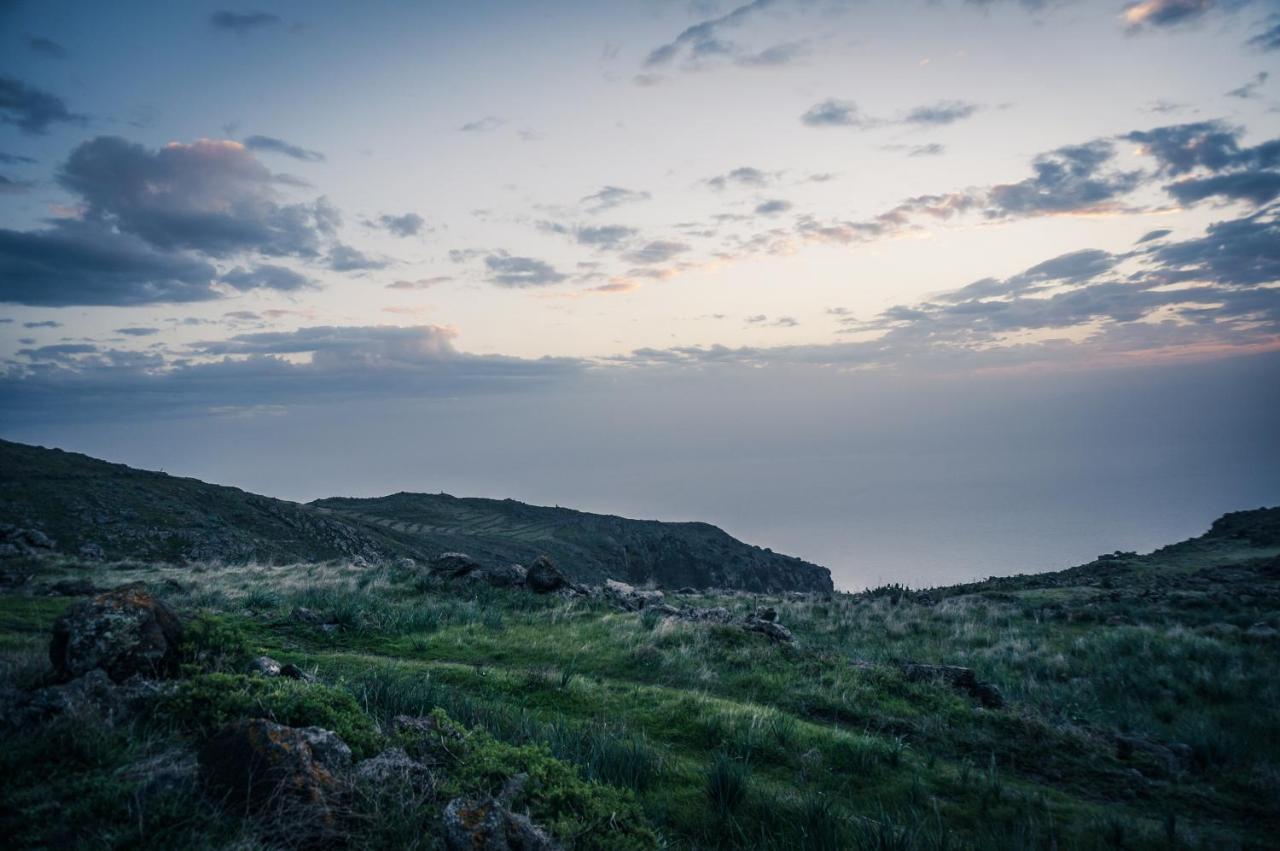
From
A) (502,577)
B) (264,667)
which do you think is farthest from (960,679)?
(502,577)

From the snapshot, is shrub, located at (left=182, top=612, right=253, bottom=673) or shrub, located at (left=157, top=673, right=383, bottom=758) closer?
shrub, located at (left=157, top=673, right=383, bottom=758)

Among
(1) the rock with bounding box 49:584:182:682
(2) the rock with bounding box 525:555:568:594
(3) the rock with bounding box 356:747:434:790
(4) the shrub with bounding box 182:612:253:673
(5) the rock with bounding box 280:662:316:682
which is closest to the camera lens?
(3) the rock with bounding box 356:747:434:790

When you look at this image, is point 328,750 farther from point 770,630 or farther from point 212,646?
point 770,630

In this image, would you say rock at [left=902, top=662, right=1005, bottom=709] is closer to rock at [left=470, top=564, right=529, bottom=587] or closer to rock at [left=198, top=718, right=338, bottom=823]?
rock at [left=198, top=718, right=338, bottom=823]

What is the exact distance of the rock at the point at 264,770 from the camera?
419cm

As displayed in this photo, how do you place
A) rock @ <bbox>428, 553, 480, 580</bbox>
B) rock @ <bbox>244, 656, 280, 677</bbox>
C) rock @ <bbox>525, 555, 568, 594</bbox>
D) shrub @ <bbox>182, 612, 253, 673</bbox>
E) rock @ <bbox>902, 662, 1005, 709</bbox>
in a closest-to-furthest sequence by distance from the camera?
shrub @ <bbox>182, 612, 253, 673</bbox> → rock @ <bbox>244, 656, 280, 677</bbox> → rock @ <bbox>902, 662, 1005, 709</bbox> → rock @ <bbox>525, 555, 568, 594</bbox> → rock @ <bbox>428, 553, 480, 580</bbox>

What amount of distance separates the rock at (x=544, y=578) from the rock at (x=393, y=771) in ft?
46.8

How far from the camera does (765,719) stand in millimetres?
8477

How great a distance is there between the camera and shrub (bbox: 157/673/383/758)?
209 inches

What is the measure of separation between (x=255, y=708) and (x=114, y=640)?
1.92 metres


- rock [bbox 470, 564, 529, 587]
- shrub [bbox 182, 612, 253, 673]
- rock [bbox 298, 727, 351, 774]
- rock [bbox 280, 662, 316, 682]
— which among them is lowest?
rock [bbox 470, 564, 529, 587]

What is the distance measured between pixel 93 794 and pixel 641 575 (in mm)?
64315

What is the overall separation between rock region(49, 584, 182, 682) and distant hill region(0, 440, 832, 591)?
91.9 feet

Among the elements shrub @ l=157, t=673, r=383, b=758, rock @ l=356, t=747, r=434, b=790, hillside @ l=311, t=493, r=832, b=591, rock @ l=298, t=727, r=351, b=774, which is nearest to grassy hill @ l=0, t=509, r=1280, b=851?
shrub @ l=157, t=673, r=383, b=758
